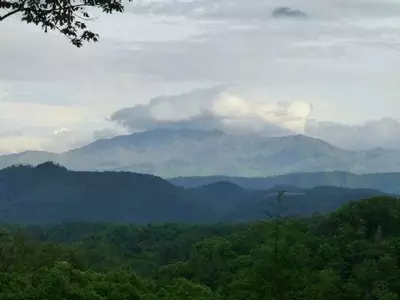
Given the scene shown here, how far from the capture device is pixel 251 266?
2271 inches

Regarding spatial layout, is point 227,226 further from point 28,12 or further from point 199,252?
point 28,12

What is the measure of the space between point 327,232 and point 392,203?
11.1 metres

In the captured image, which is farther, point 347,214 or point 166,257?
point 166,257

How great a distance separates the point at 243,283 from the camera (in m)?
39.3

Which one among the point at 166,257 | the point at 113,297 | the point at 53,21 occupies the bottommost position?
the point at 166,257

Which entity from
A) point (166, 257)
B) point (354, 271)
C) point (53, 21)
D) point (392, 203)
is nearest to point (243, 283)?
point (53, 21)

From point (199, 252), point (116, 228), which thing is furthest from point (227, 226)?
point (199, 252)

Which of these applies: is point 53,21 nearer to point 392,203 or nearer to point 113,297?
point 113,297

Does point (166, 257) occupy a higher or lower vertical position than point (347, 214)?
lower

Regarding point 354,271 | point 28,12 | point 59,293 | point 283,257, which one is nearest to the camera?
point 28,12

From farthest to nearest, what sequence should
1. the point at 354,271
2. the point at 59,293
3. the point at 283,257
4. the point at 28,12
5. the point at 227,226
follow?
the point at 227,226 → the point at 354,271 → the point at 59,293 → the point at 283,257 → the point at 28,12

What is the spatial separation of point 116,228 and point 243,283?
145m

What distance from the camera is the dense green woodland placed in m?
33.3

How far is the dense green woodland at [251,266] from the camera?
33.3m
